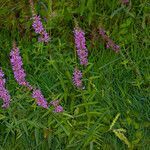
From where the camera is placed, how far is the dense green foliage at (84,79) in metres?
3.69

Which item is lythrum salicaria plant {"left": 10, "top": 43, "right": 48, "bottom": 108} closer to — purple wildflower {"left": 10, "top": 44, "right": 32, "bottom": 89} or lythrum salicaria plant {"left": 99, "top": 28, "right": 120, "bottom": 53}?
purple wildflower {"left": 10, "top": 44, "right": 32, "bottom": 89}

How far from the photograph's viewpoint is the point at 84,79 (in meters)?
3.82

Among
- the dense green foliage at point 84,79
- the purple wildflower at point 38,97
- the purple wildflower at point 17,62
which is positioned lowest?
the dense green foliage at point 84,79

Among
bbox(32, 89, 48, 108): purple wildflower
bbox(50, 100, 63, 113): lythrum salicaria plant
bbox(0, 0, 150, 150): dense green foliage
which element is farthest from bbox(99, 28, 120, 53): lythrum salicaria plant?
bbox(32, 89, 48, 108): purple wildflower

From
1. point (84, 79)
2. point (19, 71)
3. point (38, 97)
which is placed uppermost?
point (19, 71)

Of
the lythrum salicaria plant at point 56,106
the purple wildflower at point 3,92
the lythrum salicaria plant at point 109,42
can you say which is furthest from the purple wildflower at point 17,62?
the lythrum salicaria plant at point 109,42

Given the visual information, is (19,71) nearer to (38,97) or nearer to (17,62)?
(17,62)

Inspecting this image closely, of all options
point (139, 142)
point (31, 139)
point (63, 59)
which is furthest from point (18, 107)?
point (139, 142)

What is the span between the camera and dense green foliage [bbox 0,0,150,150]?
3.69 meters

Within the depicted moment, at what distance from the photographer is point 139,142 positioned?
12.3 ft

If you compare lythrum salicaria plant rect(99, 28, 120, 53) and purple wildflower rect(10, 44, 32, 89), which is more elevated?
purple wildflower rect(10, 44, 32, 89)

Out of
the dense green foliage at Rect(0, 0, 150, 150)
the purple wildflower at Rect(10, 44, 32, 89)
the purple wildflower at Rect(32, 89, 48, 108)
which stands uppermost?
the purple wildflower at Rect(10, 44, 32, 89)

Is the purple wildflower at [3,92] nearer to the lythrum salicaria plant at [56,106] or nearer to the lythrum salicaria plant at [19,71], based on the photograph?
the lythrum salicaria plant at [19,71]

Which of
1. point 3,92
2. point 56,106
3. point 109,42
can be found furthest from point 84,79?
point 3,92
